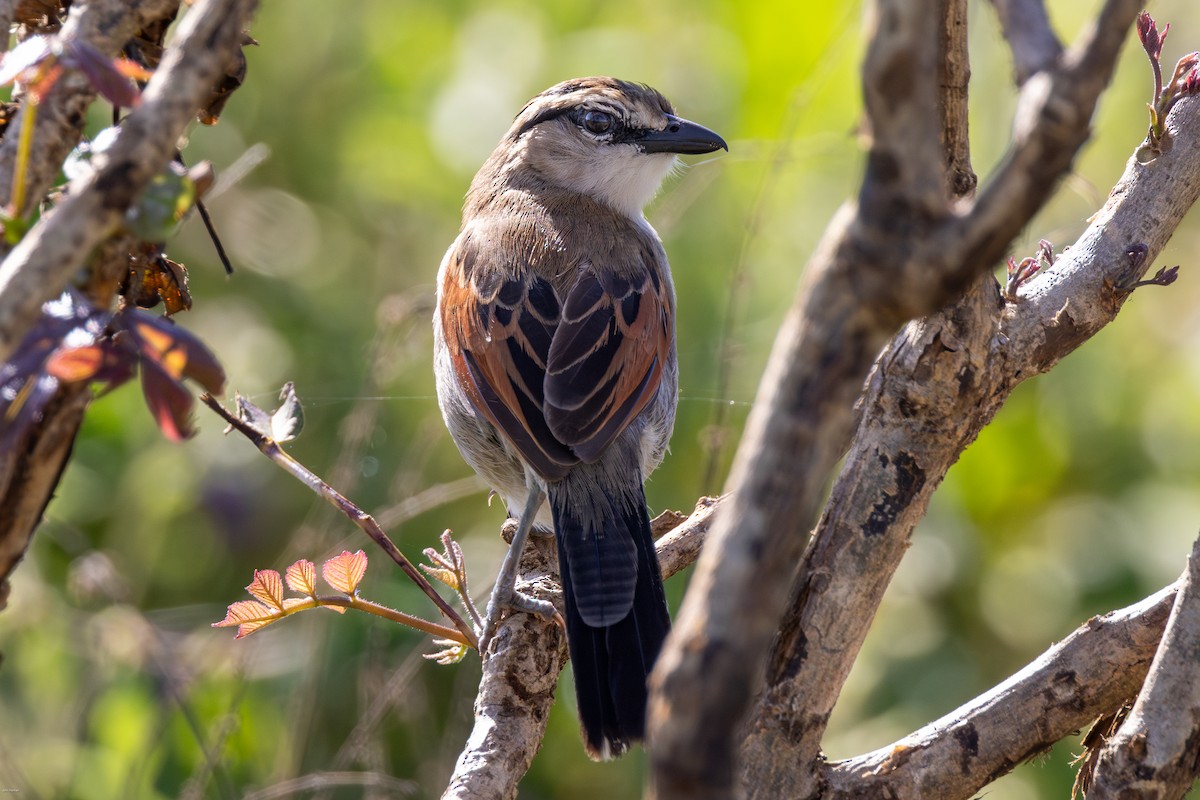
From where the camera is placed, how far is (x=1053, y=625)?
15.6ft

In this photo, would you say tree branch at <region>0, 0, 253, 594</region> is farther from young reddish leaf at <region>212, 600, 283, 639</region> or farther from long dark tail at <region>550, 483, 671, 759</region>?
long dark tail at <region>550, 483, 671, 759</region>

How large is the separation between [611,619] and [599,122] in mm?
2232

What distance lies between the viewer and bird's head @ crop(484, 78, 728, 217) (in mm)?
4477

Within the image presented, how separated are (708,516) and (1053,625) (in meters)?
2.12

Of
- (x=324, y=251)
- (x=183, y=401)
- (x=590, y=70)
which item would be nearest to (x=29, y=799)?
(x=324, y=251)

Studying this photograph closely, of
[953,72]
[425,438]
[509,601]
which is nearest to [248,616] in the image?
[509,601]

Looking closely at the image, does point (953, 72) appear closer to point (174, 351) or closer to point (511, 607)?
point (174, 351)

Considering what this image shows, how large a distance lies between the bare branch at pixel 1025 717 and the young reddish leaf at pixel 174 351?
1.71 m

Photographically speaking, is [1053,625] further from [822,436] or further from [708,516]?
[822,436]

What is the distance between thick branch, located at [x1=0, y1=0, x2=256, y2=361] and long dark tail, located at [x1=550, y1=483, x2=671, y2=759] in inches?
68.4

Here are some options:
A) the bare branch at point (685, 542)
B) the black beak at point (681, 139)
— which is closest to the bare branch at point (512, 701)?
the bare branch at point (685, 542)

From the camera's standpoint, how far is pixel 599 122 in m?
4.55

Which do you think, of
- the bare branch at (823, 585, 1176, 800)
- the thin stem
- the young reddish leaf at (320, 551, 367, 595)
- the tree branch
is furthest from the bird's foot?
the tree branch

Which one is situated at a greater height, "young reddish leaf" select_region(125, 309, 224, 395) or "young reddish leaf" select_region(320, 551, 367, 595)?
"young reddish leaf" select_region(320, 551, 367, 595)
